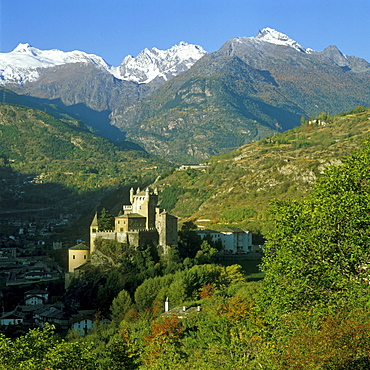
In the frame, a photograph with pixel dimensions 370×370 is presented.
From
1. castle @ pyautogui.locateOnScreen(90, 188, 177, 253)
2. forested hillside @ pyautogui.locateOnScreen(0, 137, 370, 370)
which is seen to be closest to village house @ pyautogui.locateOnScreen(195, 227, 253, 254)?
castle @ pyautogui.locateOnScreen(90, 188, 177, 253)

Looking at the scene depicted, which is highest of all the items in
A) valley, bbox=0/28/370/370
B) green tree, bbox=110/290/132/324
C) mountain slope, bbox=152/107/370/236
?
mountain slope, bbox=152/107/370/236

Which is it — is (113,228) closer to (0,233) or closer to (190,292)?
(190,292)

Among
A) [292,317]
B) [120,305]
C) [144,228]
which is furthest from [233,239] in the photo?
[292,317]

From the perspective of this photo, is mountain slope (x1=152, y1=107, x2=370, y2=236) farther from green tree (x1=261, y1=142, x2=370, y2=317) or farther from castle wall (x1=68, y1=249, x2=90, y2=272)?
green tree (x1=261, y1=142, x2=370, y2=317)

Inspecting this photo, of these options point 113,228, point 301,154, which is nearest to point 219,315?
point 113,228

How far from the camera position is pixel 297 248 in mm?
37031

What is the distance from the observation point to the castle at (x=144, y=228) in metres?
89.2

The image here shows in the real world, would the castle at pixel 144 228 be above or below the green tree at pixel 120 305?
above

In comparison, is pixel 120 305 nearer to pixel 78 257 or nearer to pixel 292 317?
pixel 78 257

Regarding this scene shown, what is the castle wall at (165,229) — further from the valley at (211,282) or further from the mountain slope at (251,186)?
the mountain slope at (251,186)

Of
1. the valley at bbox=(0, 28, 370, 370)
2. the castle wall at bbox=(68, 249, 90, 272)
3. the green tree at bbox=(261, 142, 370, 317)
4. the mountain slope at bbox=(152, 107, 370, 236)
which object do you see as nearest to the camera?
the valley at bbox=(0, 28, 370, 370)

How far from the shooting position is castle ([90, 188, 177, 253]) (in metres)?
89.2

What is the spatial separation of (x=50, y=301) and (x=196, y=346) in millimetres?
49137

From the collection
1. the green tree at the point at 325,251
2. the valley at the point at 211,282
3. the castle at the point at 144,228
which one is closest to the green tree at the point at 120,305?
the valley at the point at 211,282
